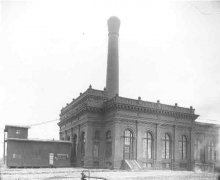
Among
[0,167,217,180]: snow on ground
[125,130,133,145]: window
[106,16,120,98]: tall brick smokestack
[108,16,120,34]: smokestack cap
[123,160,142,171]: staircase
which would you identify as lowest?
[123,160,142,171]: staircase

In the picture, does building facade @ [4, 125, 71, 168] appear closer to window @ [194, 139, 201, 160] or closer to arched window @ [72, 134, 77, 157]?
arched window @ [72, 134, 77, 157]

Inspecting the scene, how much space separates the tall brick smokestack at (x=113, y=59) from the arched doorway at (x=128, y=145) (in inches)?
244

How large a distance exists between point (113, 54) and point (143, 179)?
23032 millimetres

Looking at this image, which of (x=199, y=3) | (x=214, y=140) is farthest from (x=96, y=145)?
(x=199, y=3)

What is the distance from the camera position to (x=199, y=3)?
53.3 ft

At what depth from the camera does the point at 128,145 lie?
32.8m

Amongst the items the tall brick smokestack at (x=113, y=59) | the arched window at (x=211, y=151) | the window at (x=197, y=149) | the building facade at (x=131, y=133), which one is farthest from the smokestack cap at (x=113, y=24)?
the arched window at (x=211, y=151)

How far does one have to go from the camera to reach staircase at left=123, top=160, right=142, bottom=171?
1204 inches

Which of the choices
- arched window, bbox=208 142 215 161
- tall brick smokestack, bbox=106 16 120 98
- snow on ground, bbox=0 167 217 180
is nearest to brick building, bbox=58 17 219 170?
tall brick smokestack, bbox=106 16 120 98

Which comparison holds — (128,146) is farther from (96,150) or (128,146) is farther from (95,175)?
(95,175)

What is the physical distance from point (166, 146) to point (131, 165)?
21.8 ft

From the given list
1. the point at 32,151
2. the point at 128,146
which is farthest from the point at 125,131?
the point at 32,151

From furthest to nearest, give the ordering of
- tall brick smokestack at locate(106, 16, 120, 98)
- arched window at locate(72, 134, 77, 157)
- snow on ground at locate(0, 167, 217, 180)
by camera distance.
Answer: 1. arched window at locate(72, 134, 77, 157)
2. tall brick smokestack at locate(106, 16, 120, 98)
3. snow on ground at locate(0, 167, 217, 180)

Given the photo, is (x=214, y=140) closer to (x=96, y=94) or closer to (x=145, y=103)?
(x=145, y=103)
